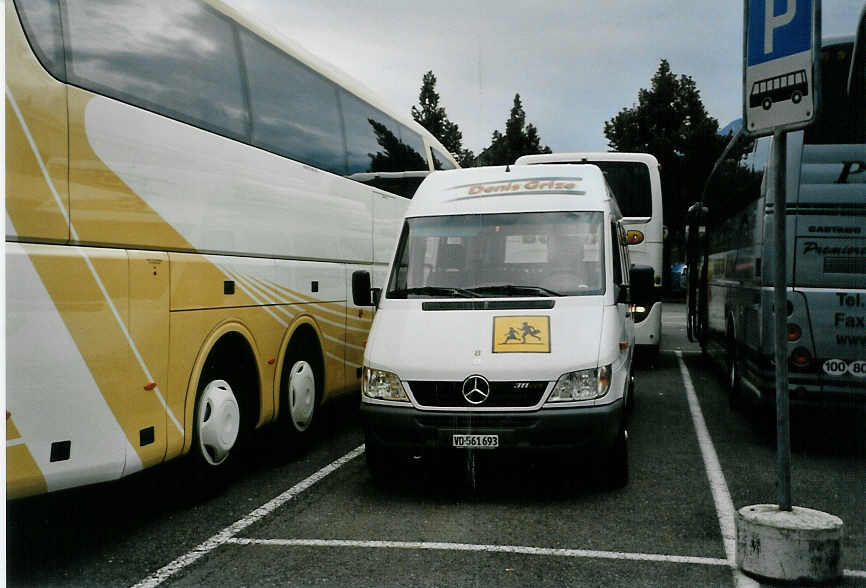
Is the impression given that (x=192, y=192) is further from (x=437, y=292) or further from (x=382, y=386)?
(x=437, y=292)

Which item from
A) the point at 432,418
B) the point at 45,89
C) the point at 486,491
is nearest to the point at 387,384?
the point at 432,418

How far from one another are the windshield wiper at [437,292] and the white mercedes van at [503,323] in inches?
0.6

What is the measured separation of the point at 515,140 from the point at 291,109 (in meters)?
54.7

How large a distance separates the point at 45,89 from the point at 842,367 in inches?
260

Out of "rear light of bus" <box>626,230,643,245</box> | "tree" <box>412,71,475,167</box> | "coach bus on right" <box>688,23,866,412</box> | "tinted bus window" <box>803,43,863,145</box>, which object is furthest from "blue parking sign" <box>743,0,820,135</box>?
"tree" <box>412,71,475,167</box>

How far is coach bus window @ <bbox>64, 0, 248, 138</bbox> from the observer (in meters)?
5.22

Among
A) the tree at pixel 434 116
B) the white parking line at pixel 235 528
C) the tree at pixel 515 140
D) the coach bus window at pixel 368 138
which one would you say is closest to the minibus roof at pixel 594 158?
the coach bus window at pixel 368 138

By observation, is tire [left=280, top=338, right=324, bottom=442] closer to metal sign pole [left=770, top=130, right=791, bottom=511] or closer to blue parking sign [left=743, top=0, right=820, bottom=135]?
metal sign pole [left=770, top=130, right=791, bottom=511]

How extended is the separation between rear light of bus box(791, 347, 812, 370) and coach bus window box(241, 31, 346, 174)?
4.80m

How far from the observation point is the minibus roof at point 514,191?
305 inches

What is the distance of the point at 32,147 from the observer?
465 centimetres

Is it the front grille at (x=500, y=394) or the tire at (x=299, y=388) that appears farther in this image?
the tire at (x=299, y=388)

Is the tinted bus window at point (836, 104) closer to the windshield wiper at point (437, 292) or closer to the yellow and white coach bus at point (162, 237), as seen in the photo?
Answer: the windshield wiper at point (437, 292)

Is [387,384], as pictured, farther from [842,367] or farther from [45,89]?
[842,367]
